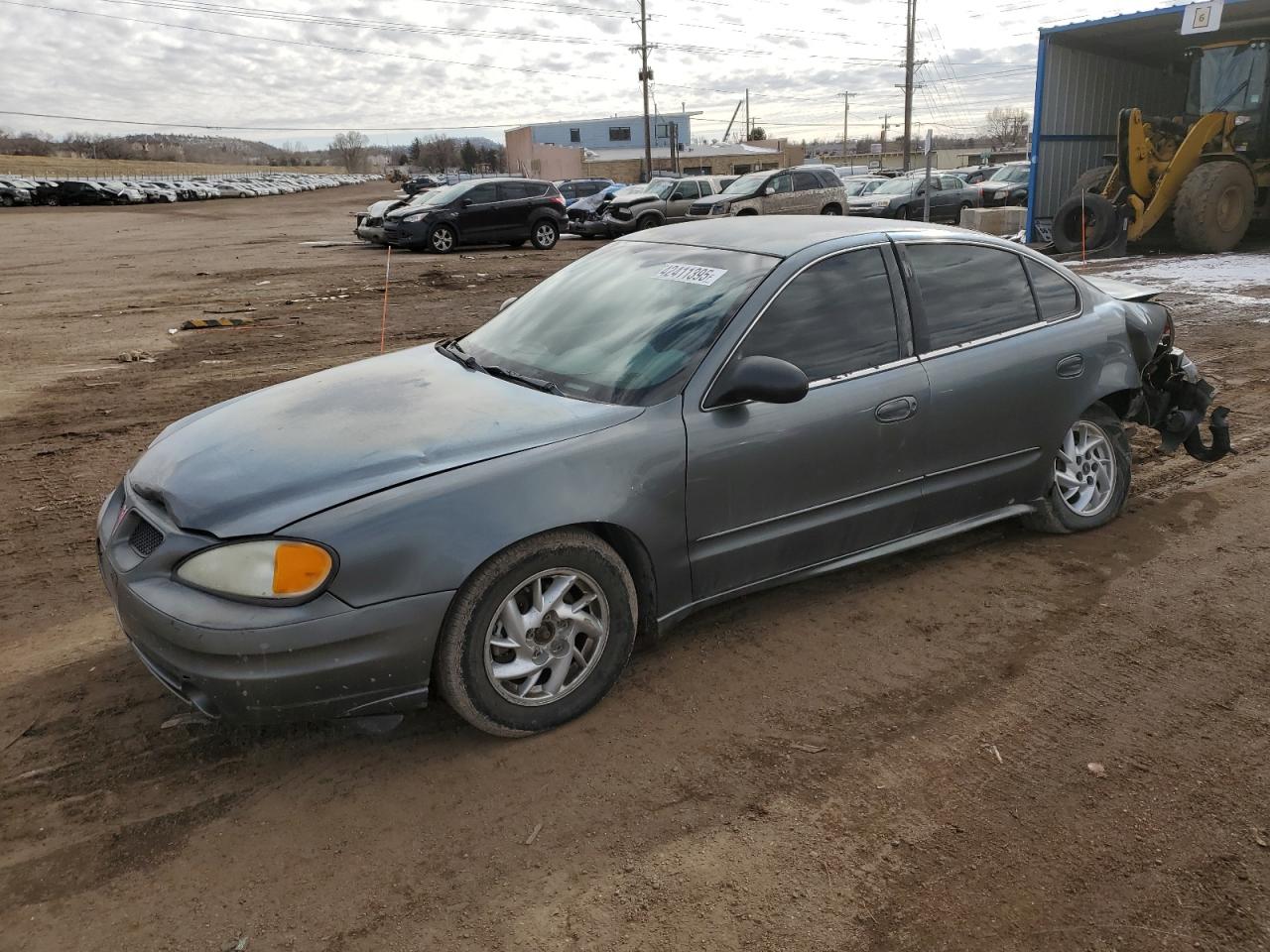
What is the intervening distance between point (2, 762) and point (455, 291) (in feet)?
39.0

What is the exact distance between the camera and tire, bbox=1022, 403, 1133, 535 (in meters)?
4.53

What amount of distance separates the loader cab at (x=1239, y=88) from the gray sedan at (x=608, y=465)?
604 inches

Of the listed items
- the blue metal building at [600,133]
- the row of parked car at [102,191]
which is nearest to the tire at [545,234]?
the row of parked car at [102,191]

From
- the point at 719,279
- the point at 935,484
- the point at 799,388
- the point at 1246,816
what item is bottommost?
the point at 1246,816

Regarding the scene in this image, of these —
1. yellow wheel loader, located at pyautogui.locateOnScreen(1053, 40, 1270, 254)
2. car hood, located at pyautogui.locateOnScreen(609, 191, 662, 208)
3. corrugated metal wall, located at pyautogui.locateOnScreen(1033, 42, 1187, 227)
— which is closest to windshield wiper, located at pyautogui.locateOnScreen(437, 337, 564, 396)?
yellow wheel loader, located at pyautogui.locateOnScreen(1053, 40, 1270, 254)

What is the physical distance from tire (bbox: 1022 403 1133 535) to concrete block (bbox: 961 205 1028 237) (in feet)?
56.3

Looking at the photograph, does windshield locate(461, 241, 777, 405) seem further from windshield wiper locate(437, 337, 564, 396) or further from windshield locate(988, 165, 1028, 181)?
windshield locate(988, 165, 1028, 181)

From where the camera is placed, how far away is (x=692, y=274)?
3824 millimetres

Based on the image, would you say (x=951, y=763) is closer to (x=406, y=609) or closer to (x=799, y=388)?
(x=799, y=388)

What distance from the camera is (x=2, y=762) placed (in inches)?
118

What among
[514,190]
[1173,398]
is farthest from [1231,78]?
[1173,398]

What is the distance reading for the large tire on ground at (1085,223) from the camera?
16500 millimetres

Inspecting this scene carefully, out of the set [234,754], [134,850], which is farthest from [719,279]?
[134,850]

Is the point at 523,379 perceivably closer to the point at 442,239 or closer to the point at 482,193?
the point at 442,239
